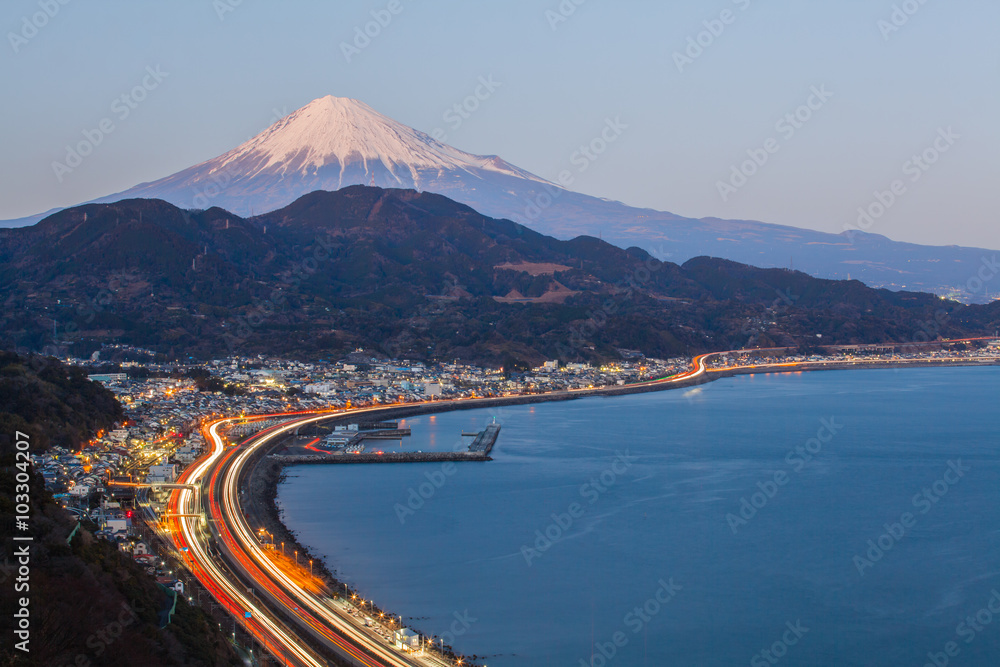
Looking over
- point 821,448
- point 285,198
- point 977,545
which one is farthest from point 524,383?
point 285,198

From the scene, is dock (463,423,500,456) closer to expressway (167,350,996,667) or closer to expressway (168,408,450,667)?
expressway (167,350,996,667)

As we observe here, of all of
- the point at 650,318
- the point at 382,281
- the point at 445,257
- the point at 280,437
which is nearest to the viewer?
the point at 280,437

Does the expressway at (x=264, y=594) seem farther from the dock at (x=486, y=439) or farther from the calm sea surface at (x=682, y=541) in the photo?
the dock at (x=486, y=439)

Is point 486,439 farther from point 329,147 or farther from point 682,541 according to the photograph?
point 329,147

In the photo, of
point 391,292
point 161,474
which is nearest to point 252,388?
point 161,474

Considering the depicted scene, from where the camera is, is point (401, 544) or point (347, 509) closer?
point (401, 544)

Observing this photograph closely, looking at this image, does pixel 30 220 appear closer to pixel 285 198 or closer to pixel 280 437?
pixel 285 198
